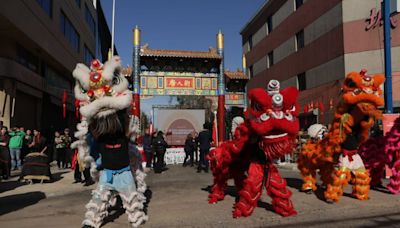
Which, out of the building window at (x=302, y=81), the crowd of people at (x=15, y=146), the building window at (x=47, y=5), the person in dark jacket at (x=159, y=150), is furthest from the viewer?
the building window at (x=302, y=81)

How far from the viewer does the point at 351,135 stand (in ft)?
20.9

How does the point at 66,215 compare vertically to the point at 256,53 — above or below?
below

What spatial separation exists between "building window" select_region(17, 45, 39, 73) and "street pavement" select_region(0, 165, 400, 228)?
8.27 m

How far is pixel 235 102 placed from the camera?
70.6 ft

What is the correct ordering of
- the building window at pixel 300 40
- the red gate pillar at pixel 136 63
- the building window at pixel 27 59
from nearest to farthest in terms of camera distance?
the building window at pixel 27 59 < the red gate pillar at pixel 136 63 < the building window at pixel 300 40

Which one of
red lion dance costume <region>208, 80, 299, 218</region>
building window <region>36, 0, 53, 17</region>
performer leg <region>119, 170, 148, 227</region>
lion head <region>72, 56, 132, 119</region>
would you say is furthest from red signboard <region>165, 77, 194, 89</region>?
performer leg <region>119, 170, 148, 227</region>

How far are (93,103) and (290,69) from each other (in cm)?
1831

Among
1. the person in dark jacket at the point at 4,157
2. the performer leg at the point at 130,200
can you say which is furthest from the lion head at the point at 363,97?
the person in dark jacket at the point at 4,157

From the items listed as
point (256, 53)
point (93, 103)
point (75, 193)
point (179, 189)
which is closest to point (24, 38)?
point (75, 193)

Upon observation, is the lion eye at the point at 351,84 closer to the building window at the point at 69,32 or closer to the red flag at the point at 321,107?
the red flag at the point at 321,107

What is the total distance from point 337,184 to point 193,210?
266 cm

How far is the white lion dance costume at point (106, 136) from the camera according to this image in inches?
187

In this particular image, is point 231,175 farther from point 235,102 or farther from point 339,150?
point 235,102

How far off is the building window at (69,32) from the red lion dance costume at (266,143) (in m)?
16.7
